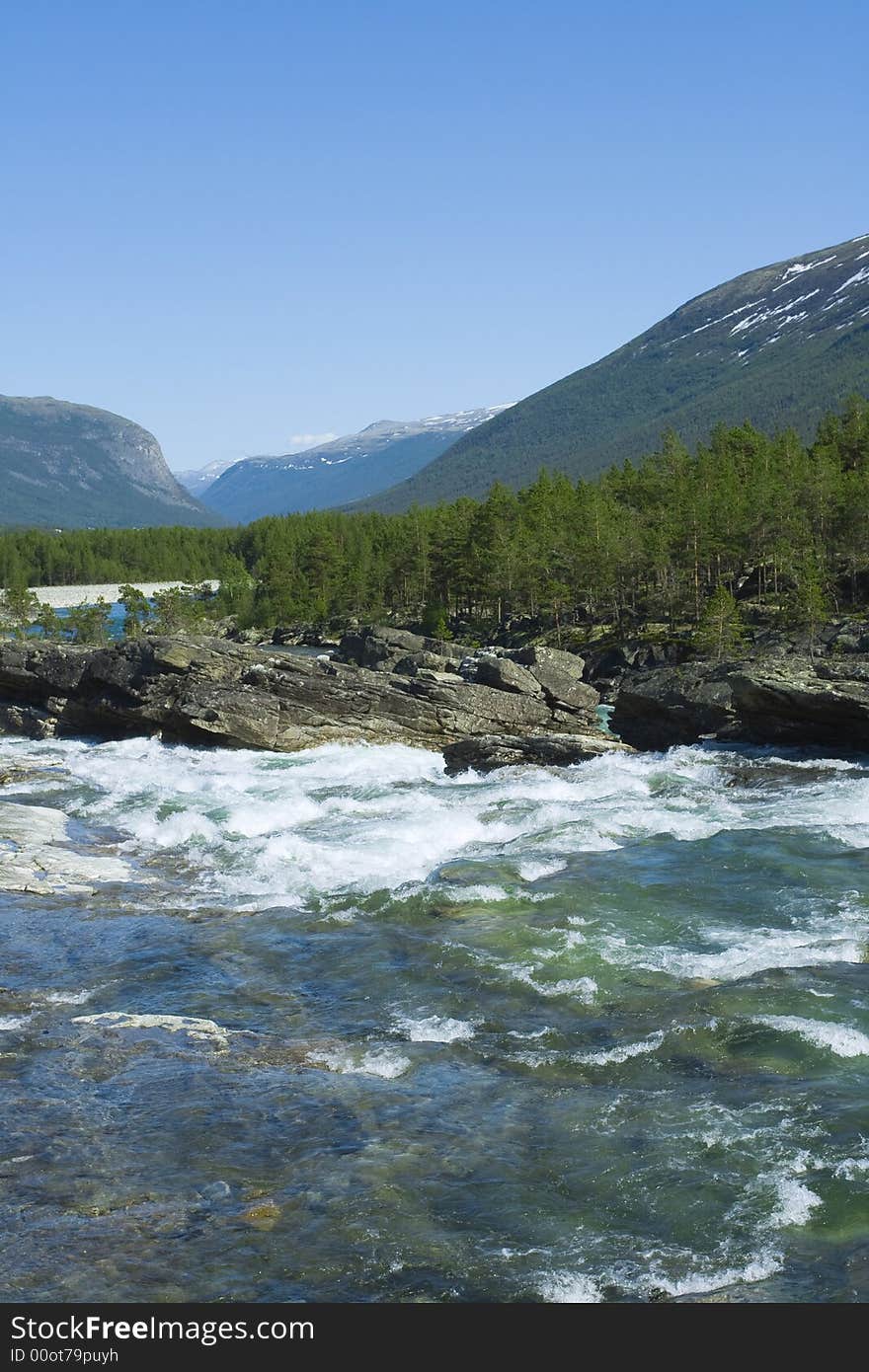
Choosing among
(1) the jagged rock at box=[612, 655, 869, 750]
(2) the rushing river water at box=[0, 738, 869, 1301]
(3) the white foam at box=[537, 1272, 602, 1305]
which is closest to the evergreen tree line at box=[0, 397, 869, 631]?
(1) the jagged rock at box=[612, 655, 869, 750]

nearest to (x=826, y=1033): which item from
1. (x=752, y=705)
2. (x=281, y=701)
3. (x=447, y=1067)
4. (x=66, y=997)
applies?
(x=447, y=1067)

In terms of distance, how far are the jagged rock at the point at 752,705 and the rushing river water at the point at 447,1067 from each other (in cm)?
1009

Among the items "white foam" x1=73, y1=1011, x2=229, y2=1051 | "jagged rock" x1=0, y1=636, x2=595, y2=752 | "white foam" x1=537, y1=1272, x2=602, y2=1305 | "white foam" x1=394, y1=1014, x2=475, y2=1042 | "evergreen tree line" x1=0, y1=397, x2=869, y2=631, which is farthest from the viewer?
"evergreen tree line" x1=0, y1=397, x2=869, y2=631

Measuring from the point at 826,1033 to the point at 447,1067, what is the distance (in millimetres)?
6146

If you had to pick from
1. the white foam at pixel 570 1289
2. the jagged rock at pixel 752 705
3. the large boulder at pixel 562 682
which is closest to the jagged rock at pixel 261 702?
the large boulder at pixel 562 682

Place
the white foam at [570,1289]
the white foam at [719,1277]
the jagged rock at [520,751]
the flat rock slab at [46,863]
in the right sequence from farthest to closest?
1. the jagged rock at [520,751]
2. the flat rock slab at [46,863]
3. the white foam at [719,1277]
4. the white foam at [570,1289]

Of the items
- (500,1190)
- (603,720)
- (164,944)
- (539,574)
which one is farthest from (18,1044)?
(539,574)

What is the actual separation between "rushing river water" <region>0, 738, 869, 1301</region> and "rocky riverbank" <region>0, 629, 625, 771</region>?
55.1 ft

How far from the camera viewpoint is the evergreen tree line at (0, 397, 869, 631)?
93.1m

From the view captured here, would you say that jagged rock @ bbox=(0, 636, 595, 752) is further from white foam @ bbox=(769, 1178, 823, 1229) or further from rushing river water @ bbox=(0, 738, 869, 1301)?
white foam @ bbox=(769, 1178, 823, 1229)

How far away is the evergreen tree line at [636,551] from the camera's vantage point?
93.1 metres

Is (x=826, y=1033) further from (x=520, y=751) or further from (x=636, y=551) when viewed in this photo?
(x=636, y=551)

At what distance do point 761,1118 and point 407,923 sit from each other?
10.6m

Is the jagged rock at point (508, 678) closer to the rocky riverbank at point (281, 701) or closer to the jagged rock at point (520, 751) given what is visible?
the rocky riverbank at point (281, 701)
